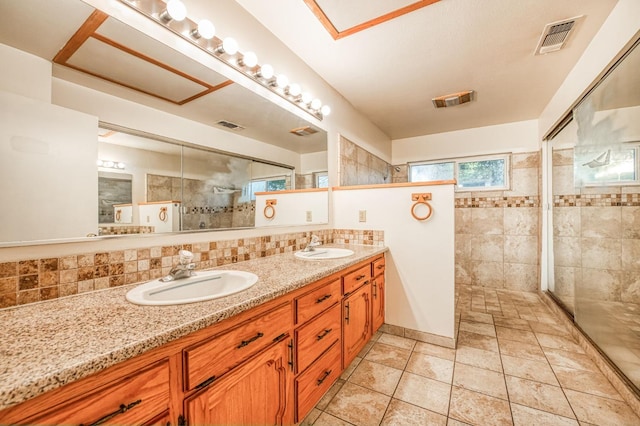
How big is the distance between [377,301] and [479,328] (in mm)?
1077

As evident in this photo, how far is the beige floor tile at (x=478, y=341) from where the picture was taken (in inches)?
80.0

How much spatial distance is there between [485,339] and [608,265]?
1224mm

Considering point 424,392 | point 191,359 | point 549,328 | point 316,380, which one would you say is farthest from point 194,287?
point 549,328

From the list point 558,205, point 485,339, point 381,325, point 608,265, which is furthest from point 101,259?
point 558,205

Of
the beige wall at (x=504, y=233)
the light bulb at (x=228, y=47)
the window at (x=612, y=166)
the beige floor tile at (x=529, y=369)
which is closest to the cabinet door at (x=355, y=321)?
the beige floor tile at (x=529, y=369)

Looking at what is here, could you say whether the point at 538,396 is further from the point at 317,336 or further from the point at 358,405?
the point at 317,336

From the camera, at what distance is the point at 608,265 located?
220 centimetres

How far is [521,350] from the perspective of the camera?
198 centimetres

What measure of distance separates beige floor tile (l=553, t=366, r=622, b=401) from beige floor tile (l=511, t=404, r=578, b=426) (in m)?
0.34

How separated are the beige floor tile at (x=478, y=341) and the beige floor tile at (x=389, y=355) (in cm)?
53

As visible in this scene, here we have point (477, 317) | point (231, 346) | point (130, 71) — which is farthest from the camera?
point (477, 317)


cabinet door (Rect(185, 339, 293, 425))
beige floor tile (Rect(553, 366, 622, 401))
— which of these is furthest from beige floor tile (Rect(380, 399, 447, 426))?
beige floor tile (Rect(553, 366, 622, 401))

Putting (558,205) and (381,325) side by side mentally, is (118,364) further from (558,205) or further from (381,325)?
(558,205)

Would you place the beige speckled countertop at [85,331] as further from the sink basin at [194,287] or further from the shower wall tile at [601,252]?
the shower wall tile at [601,252]
